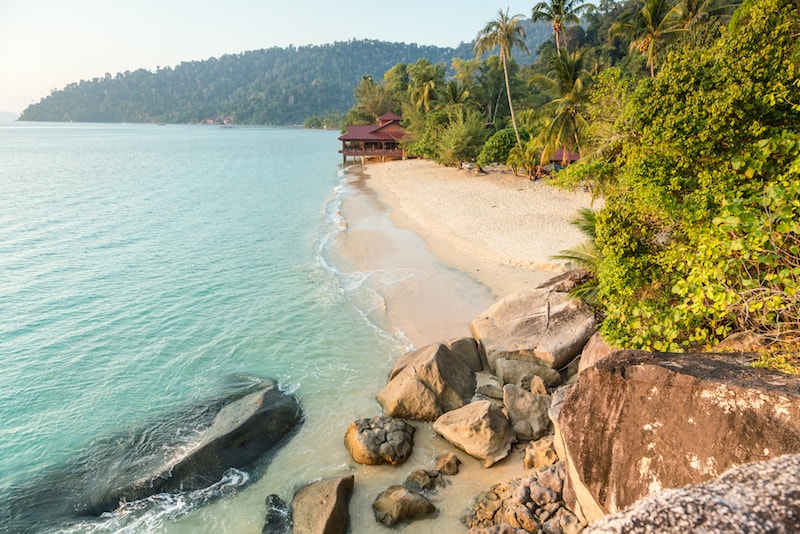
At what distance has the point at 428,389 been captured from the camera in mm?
9852

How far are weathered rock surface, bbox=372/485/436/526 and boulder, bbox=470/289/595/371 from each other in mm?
4308

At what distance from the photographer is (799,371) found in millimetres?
4996

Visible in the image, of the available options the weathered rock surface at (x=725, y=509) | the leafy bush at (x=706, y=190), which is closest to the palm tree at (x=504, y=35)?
the leafy bush at (x=706, y=190)

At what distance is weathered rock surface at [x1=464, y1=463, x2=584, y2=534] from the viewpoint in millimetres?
6508

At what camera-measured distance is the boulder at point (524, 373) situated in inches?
405

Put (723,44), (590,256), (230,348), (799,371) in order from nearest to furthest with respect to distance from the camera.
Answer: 1. (799,371)
2. (723,44)
3. (590,256)
4. (230,348)

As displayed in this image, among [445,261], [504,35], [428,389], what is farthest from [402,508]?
[504,35]

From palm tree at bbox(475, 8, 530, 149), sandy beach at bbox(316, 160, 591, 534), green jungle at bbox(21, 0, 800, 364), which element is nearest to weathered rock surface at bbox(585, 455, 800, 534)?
green jungle at bbox(21, 0, 800, 364)

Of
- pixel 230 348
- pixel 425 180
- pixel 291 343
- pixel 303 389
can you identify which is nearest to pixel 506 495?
pixel 303 389

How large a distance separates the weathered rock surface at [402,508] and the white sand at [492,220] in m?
8.76

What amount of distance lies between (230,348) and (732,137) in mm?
12933

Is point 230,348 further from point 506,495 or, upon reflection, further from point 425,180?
point 425,180

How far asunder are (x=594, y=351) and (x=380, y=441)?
14.9 feet

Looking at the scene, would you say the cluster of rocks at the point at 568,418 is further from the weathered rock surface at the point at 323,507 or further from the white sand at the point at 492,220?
the white sand at the point at 492,220
